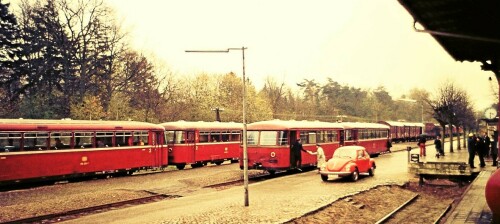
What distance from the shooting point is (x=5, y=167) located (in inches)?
813

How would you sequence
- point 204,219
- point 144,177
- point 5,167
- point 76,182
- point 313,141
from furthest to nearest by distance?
point 313,141
point 144,177
point 76,182
point 5,167
point 204,219

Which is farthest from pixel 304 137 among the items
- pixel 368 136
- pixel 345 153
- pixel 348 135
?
pixel 368 136

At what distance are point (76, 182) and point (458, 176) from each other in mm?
18687

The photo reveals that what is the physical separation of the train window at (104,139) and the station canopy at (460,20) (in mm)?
17472

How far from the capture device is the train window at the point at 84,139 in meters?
24.4

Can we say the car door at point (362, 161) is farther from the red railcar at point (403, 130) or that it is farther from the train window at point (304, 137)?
the red railcar at point (403, 130)

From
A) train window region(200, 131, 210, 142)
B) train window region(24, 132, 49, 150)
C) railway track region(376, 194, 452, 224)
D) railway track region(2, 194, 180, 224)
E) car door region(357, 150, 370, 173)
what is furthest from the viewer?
train window region(200, 131, 210, 142)

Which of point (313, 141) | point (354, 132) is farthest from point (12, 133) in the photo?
point (354, 132)

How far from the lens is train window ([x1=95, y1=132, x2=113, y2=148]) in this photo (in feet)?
84.1

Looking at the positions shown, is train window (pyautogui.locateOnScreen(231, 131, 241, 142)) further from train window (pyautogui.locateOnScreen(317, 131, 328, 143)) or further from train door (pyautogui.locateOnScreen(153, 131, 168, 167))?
train window (pyautogui.locateOnScreen(317, 131, 328, 143))

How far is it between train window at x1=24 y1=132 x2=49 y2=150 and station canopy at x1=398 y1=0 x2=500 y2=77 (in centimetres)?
1730

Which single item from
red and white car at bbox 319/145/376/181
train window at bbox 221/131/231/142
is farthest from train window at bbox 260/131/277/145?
train window at bbox 221/131/231/142

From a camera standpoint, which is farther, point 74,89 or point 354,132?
point 74,89

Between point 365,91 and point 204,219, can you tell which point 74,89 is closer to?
point 204,219
